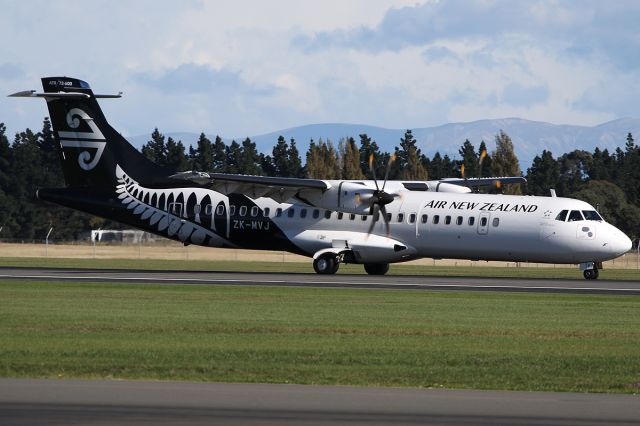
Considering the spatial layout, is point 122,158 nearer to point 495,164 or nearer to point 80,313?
point 80,313

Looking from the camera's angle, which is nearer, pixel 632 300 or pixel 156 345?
pixel 156 345

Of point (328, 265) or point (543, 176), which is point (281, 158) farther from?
point (328, 265)

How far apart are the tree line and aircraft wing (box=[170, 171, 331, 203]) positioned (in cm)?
4577

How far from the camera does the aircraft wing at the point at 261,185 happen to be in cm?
4072

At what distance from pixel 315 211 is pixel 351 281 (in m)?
6.46

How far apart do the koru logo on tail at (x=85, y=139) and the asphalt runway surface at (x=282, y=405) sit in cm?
3172

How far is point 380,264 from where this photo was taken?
43969 mm

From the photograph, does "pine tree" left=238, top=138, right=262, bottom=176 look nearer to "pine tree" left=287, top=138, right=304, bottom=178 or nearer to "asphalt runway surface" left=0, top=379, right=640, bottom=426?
"pine tree" left=287, top=138, right=304, bottom=178

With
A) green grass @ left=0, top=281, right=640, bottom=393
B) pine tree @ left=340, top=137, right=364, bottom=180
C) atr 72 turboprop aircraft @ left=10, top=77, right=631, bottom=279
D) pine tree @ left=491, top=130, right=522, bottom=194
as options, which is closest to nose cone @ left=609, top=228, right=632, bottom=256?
atr 72 turboprop aircraft @ left=10, top=77, right=631, bottom=279

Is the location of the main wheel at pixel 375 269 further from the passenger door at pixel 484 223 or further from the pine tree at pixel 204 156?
the pine tree at pixel 204 156

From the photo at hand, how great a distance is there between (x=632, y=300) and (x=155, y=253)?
48.7 m

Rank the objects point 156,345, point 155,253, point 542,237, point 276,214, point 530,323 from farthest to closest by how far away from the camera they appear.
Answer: point 155,253
point 276,214
point 542,237
point 530,323
point 156,345

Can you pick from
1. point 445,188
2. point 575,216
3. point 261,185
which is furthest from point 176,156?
point 575,216

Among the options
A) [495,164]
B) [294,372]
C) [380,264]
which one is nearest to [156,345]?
[294,372]
